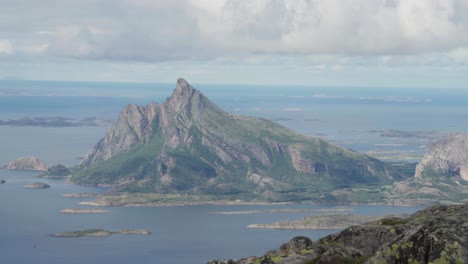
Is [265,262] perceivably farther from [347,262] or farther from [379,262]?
[379,262]

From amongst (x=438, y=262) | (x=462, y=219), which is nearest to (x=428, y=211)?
(x=462, y=219)

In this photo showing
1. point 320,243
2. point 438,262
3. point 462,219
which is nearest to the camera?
point 438,262

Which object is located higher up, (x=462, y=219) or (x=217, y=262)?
(x=462, y=219)

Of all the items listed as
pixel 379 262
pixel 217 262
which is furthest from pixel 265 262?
pixel 379 262

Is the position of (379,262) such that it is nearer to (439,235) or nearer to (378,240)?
(439,235)

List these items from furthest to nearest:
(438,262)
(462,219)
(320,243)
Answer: (320,243) < (462,219) < (438,262)

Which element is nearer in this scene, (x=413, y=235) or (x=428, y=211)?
(x=413, y=235)
